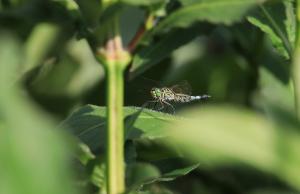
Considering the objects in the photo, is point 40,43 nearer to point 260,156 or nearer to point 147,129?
point 147,129

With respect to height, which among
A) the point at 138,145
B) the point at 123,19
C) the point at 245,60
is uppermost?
the point at 123,19

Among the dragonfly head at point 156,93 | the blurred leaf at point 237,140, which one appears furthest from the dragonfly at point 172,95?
the blurred leaf at point 237,140

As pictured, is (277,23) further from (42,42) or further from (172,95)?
(42,42)

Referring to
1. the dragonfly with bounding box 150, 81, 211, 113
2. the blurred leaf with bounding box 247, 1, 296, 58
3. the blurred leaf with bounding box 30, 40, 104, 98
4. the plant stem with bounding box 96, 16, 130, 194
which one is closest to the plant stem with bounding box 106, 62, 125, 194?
the plant stem with bounding box 96, 16, 130, 194

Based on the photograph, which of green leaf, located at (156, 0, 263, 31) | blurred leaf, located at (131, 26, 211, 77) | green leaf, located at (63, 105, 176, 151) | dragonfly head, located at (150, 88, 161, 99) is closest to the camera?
green leaf, located at (156, 0, 263, 31)

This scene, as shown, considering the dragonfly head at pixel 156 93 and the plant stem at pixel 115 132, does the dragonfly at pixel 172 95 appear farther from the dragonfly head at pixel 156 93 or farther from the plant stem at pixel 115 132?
the plant stem at pixel 115 132

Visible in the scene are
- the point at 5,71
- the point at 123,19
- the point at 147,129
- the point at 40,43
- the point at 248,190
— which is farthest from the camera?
the point at 40,43

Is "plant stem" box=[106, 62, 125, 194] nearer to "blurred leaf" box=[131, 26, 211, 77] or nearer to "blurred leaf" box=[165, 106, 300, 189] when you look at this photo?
"blurred leaf" box=[131, 26, 211, 77]

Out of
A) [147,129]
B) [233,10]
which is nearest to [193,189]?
[147,129]
